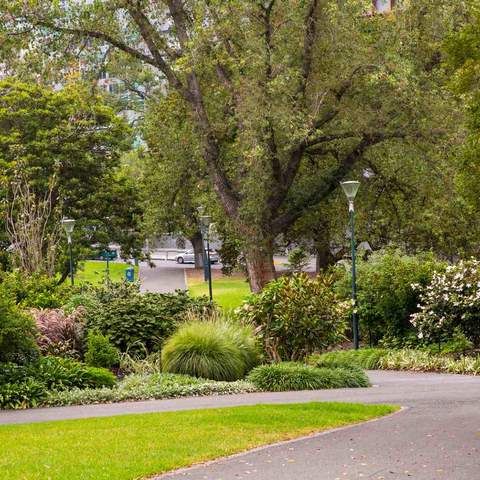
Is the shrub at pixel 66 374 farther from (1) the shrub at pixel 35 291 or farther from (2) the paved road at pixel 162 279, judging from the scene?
(2) the paved road at pixel 162 279

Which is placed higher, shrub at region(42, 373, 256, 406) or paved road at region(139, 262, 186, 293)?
paved road at region(139, 262, 186, 293)

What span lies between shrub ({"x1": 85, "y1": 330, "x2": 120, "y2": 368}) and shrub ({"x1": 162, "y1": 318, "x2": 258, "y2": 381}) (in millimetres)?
1184

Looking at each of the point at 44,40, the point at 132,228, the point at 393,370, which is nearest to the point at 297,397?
the point at 393,370

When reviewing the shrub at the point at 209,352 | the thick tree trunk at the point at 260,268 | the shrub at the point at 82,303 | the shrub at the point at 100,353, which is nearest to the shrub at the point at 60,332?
the shrub at the point at 100,353

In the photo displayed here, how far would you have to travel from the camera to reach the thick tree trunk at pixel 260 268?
94.0 ft

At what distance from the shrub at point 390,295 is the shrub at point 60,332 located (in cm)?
727

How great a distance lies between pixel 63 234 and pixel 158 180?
710cm

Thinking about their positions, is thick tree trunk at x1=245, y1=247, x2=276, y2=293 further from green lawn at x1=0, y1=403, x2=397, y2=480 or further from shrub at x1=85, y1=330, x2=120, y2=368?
green lawn at x1=0, y1=403, x2=397, y2=480

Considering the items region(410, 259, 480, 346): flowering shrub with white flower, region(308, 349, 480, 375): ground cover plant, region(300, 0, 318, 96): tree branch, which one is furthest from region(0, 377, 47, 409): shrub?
region(300, 0, 318, 96): tree branch

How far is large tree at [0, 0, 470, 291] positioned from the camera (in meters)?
25.8

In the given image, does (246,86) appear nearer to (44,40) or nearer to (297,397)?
(44,40)

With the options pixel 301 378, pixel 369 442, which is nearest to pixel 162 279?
pixel 301 378

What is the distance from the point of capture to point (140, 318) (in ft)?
65.6

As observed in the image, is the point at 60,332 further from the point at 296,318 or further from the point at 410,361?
the point at 410,361
